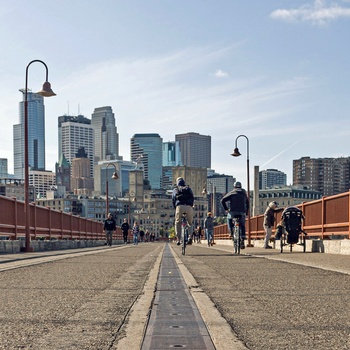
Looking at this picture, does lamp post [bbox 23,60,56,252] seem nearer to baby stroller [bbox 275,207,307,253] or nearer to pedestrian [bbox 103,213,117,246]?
baby stroller [bbox 275,207,307,253]

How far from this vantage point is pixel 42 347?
362 centimetres

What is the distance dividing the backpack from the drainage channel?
383 inches

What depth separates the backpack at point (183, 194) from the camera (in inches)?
635

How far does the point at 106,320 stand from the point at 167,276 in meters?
3.97

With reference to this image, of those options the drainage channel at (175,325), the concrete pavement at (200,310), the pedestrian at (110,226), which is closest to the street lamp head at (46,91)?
the pedestrian at (110,226)

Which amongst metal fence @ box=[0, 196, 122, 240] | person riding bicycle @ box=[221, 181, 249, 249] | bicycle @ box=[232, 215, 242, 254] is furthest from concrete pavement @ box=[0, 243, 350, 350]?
metal fence @ box=[0, 196, 122, 240]

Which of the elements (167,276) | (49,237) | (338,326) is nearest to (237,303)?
(338,326)

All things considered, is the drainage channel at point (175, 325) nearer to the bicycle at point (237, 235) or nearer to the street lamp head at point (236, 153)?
the bicycle at point (237, 235)

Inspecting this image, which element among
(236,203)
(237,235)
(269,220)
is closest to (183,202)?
(237,235)

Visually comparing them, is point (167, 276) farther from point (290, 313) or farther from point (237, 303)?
point (290, 313)

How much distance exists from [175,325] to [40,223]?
20960 mm

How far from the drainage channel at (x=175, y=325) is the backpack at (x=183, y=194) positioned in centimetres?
973

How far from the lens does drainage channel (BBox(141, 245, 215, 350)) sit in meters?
3.62

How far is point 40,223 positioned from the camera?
2452cm
